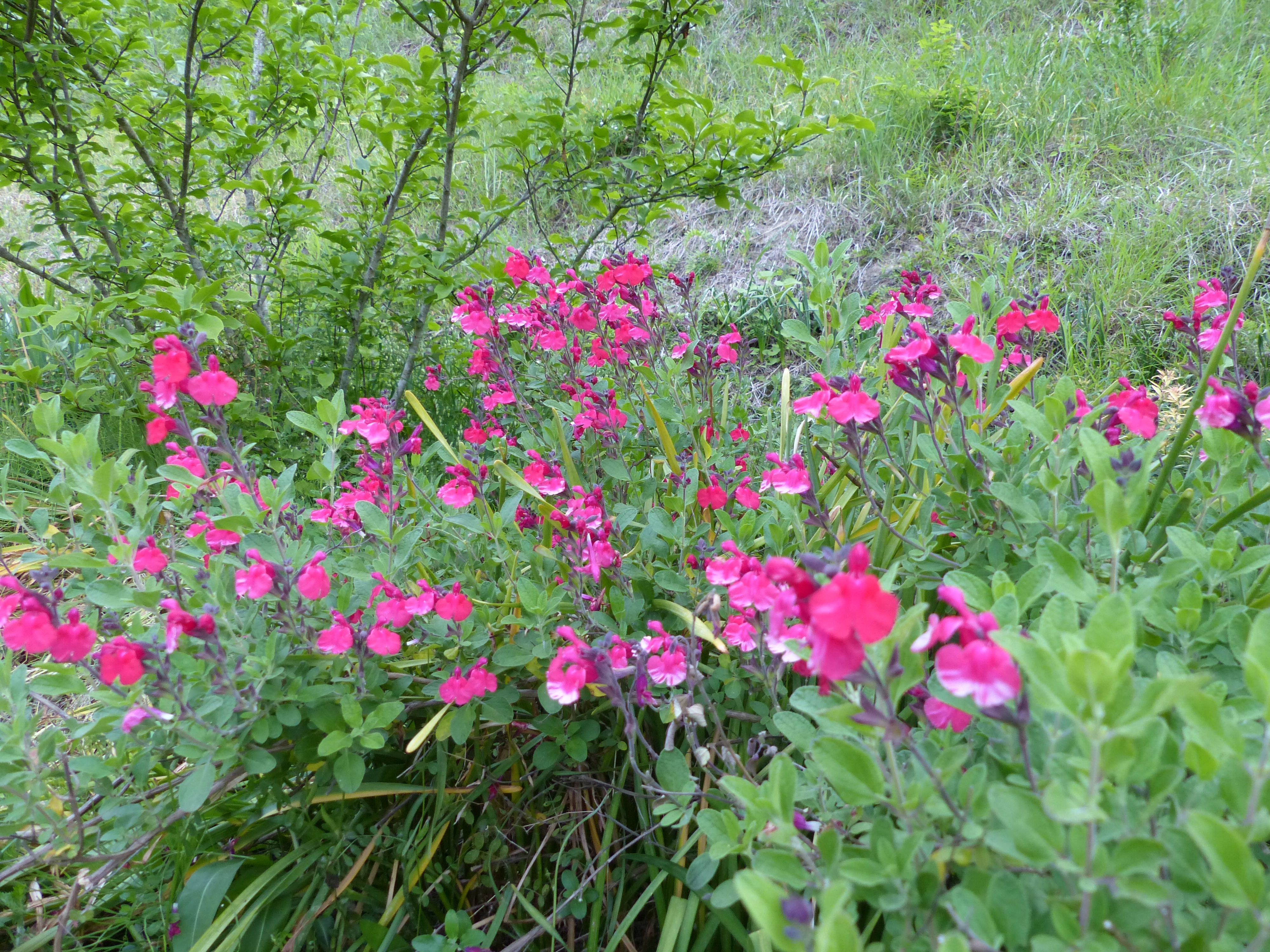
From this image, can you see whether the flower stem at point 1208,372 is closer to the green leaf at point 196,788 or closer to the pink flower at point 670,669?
the pink flower at point 670,669

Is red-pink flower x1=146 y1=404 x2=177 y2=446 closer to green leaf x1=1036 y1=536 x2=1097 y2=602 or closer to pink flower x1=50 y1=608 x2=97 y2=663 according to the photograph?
pink flower x1=50 y1=608 x2=97 y2=663

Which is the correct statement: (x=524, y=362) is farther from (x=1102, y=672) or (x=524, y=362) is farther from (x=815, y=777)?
(x=1102, y=672)

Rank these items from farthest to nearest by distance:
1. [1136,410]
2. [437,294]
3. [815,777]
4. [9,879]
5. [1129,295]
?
[1129,295] < [437,294] < [9,879] < [1136,410] < [815,777]

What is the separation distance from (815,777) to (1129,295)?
10.0 feet

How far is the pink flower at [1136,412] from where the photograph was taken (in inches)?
44.1

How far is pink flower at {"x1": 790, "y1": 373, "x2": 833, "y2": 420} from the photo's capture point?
48.4 inches

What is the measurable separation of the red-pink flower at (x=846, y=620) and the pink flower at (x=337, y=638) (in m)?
0.84

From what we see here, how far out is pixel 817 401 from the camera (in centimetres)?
125

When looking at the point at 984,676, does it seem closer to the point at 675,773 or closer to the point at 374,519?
the point at 675,773

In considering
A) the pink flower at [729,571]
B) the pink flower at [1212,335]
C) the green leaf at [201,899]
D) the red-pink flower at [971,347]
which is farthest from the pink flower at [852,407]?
the green leaf at [201,899]

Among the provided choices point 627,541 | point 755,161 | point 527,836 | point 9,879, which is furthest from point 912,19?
point 9,879

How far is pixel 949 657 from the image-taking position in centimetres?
61

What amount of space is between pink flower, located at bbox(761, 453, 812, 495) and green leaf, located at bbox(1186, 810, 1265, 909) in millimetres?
780

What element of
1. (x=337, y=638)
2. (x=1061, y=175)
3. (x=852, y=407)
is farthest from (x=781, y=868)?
(x=1061, y=175)
